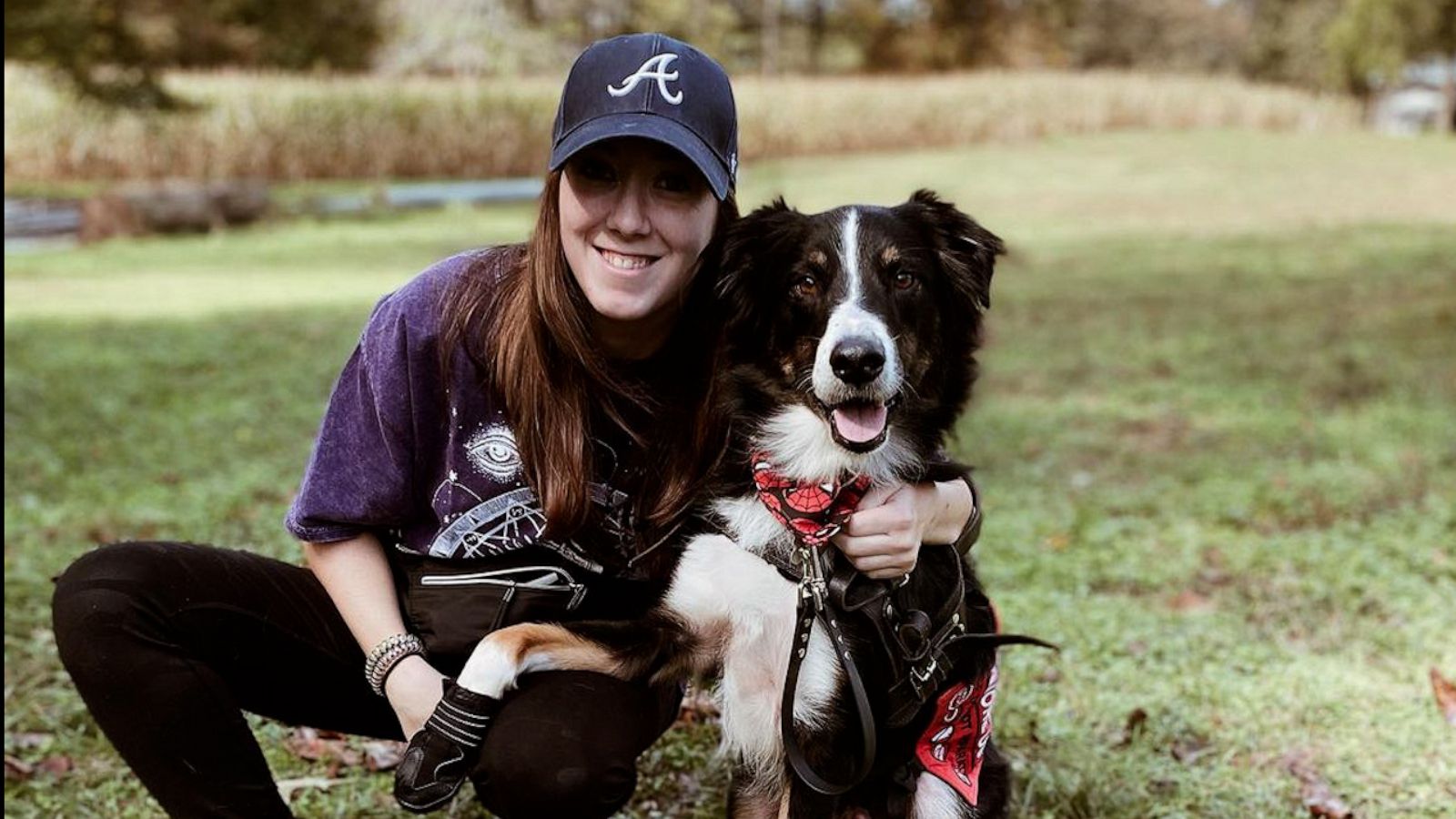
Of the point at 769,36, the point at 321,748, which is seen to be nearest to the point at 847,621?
the point at 321,748

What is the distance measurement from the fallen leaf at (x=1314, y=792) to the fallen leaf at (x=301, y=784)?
89.5 inches

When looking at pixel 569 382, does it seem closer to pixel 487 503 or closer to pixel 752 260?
pixel 487 503

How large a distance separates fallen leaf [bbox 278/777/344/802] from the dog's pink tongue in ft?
5.15

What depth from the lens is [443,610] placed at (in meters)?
2.51

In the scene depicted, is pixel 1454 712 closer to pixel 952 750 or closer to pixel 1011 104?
pixel 952 750

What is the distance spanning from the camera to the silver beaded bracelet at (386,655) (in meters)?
2.39

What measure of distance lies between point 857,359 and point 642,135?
0.55m

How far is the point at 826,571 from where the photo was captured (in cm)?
238

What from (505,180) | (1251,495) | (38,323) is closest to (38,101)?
(505,180)

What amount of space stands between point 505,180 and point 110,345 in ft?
46.9

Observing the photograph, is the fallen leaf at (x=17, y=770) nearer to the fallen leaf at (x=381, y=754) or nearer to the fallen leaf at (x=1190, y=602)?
the fallen leaf at (x=381, y=754)

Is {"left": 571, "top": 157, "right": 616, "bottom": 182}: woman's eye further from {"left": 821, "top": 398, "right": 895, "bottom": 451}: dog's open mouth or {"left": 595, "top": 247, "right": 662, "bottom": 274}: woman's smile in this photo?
{"left": 821, "top": 398, "right": 895, "bottom": 451}: dog's open mouth

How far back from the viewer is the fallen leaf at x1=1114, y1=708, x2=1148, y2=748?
3.30m

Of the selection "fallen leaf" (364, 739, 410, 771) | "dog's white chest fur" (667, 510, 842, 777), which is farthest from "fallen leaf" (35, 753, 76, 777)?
"dog's white chest fur" (667, 510, 842, 777)
